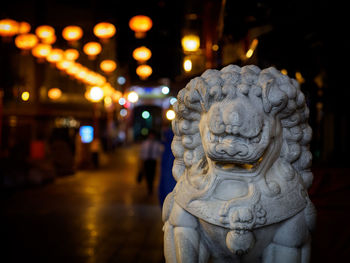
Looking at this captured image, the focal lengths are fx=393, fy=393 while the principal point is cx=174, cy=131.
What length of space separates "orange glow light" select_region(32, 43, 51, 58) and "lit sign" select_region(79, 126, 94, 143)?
13.9ft

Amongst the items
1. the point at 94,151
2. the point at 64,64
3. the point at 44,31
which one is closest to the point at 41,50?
the point at 44,31

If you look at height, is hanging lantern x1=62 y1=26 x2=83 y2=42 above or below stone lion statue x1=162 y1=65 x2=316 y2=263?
above

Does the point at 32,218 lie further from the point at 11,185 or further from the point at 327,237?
the point at 327,237

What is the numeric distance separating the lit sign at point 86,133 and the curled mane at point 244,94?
43.6ft

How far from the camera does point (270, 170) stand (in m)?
1.79

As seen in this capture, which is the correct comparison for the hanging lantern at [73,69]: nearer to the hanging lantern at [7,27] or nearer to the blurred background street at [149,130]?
the blurred background street at [149,130]

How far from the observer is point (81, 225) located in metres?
5.77

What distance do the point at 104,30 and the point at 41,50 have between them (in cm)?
267

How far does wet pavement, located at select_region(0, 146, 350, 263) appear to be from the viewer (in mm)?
2711

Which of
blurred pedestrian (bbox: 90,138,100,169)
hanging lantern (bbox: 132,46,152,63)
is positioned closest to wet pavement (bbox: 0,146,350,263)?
hanging lantern (bbox: 132,46,152,63)

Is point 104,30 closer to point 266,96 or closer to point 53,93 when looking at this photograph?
point 266,96

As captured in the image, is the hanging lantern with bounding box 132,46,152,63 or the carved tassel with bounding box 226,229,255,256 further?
the hanging lantern with bounding box 132,46,152,63

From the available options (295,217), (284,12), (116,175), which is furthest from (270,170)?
(116,175)

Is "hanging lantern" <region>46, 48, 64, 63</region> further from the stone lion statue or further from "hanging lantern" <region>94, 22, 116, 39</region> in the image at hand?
the stone lion statue
